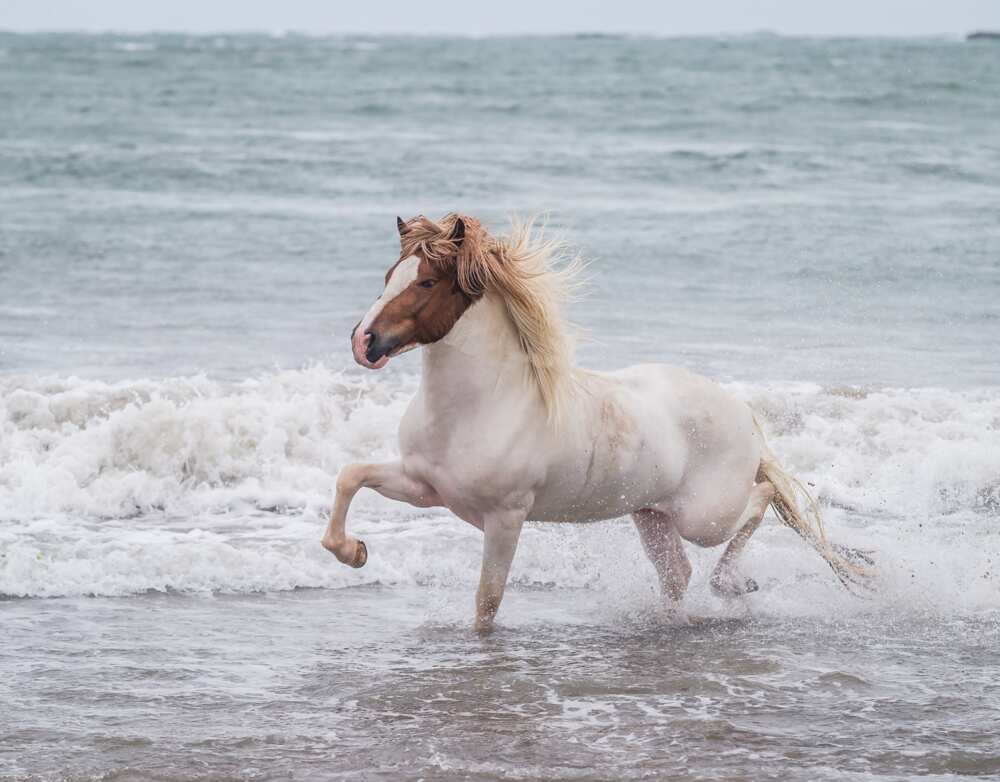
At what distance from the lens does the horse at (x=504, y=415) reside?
5.07 meters

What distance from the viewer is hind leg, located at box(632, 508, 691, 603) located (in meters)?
6.05

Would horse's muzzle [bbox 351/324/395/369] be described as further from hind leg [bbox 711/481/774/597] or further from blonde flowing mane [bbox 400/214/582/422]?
hind leg [bbox 711/481/774/597]

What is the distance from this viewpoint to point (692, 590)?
21.1ft

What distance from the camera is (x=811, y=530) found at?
20.8ft

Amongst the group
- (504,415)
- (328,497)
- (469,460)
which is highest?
(504,415)

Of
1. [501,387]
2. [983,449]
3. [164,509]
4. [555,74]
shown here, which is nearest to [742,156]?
[983,449]

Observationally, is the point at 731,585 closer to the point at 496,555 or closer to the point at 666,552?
the point at 666,552

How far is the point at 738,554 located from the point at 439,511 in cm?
228

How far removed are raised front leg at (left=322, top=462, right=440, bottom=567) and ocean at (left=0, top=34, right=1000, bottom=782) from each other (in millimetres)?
466

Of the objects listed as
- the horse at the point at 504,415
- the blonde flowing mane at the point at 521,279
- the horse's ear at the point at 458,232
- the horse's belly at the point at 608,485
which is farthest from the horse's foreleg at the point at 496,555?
the horse's ear at the point at 458,232

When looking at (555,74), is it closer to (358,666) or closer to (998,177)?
(998,177)

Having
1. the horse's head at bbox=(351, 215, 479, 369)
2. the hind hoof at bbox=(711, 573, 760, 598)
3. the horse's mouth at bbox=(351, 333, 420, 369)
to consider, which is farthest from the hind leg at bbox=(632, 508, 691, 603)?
the horse's mouth at bbox=(351, 333, 420, 369)

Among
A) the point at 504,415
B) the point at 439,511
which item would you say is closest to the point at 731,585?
the point at 504,415

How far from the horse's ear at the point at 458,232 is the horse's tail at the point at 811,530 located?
1.81 meters
